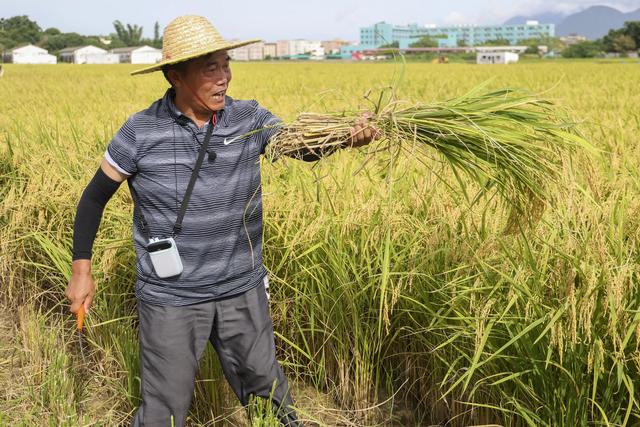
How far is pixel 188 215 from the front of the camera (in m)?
1.75

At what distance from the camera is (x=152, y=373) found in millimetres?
1811

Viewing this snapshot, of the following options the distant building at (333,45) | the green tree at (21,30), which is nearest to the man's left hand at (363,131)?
A: the green tree at (21,30)

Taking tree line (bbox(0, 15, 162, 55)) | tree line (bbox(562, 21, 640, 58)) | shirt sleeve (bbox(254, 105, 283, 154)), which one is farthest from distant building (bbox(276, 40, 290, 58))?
shirt sleeve (bbox(254, 105, 283, 154))

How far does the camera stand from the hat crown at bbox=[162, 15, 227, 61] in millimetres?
1727

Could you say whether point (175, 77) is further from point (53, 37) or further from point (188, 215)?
point (53, 37)

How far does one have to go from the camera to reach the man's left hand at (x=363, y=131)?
5.69 feet

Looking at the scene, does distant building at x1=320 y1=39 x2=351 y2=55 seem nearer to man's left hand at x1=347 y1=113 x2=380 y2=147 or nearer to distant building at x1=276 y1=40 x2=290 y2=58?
distant building at x1=276 y1=40 x2=290 y2=58

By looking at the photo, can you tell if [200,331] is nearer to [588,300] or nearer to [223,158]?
[223,158]

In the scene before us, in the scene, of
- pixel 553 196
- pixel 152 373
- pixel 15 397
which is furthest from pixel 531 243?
pixel 15 397

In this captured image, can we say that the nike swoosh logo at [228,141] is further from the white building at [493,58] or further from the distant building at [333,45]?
the distant building at [333,45]

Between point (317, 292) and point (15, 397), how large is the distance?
111cm

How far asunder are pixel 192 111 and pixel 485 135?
74 centimetres

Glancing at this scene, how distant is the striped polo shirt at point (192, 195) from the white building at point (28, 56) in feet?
211

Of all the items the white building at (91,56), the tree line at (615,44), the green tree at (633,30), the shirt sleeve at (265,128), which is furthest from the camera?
the white building at (91,56)
